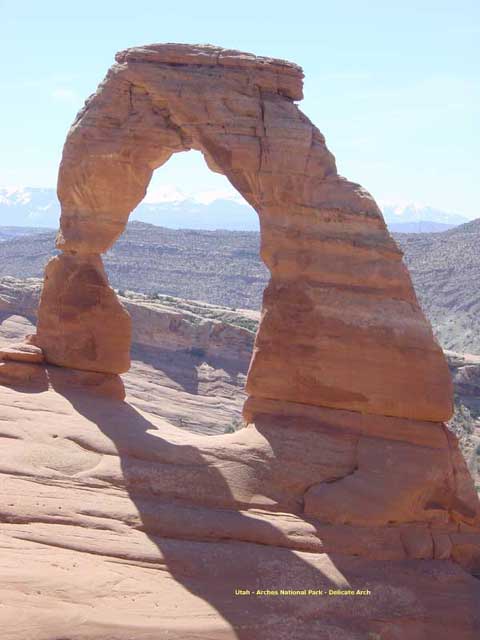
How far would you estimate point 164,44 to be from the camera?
632 inches

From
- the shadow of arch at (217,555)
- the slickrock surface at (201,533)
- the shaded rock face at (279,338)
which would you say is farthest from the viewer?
the shaded rock face at (279,338)

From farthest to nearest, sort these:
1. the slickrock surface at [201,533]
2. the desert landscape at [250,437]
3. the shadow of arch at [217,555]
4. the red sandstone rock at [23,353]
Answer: the red sandstone rock at [23,353] → the desert landscape at [250,437] → the shadow of arch at [217,555] → the slickrock surface at [201,533]

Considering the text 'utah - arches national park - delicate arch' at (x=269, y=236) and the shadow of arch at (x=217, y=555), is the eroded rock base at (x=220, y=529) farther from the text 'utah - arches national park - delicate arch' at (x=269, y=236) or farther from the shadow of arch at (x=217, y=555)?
the text 'utah - arches national park - delicate arch' at (x=269, y=236)

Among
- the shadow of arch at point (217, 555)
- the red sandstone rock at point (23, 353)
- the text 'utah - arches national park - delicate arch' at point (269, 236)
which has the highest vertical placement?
the text 'utah - arches national park - delicate arch' at point (269, 236)

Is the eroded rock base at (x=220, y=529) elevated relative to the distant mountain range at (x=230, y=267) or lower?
lower

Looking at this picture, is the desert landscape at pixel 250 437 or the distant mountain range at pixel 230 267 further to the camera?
the distant mountain range at pixel 230 267

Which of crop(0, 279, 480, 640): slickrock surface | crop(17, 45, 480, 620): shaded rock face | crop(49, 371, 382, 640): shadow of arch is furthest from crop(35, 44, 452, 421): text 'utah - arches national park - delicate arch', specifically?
crop(49, 371, 382, 640): shadow of arch

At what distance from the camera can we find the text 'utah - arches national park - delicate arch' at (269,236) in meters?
14.9

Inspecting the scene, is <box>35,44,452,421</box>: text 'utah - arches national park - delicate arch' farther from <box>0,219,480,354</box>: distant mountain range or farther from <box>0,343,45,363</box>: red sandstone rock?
<box>0,219,480,354</box>: distant mountain range

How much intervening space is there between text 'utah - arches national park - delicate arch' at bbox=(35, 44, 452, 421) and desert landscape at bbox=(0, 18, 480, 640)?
0.04 metres

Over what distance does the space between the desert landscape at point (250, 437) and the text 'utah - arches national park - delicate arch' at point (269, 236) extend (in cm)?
4

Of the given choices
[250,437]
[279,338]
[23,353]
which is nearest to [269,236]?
[279,338]

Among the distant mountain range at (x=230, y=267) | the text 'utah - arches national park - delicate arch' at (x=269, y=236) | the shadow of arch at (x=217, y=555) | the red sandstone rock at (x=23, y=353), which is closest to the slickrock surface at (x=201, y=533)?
the shadow of arch at (x=217, y=555)

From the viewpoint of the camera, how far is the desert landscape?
472 inches
